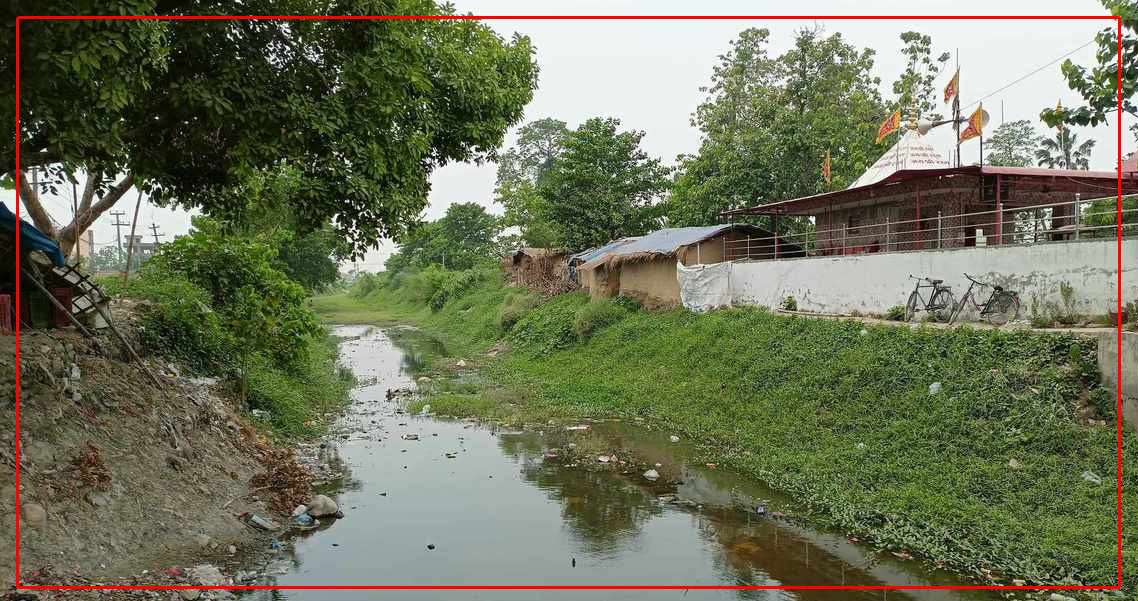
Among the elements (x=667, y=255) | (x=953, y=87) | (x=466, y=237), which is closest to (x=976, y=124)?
(x=953, y=87)

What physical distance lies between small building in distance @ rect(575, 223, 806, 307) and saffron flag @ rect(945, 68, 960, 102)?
5.16 m

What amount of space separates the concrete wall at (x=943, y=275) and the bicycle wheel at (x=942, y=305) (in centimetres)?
17

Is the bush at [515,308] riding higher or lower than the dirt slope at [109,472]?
higher

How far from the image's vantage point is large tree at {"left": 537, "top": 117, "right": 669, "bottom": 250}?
2677 cm

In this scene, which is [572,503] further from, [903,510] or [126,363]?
[126,363]

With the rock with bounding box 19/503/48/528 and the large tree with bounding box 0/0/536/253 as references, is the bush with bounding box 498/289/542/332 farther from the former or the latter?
the rock with bounding box 19/503/48/528

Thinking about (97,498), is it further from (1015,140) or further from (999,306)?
(1015,140)

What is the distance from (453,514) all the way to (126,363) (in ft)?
16.3

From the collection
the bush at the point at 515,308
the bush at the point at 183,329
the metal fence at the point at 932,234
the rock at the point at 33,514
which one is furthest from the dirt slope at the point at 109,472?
the bush at the point at 515,308

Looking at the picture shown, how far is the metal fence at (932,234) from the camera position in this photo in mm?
16250

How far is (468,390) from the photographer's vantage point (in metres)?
16.5

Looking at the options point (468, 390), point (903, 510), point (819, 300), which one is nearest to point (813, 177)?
point (819, 300)

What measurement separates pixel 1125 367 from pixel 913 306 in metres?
4.60

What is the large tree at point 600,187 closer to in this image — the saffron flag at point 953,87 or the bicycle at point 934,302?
the saffron flag at point 953,87
